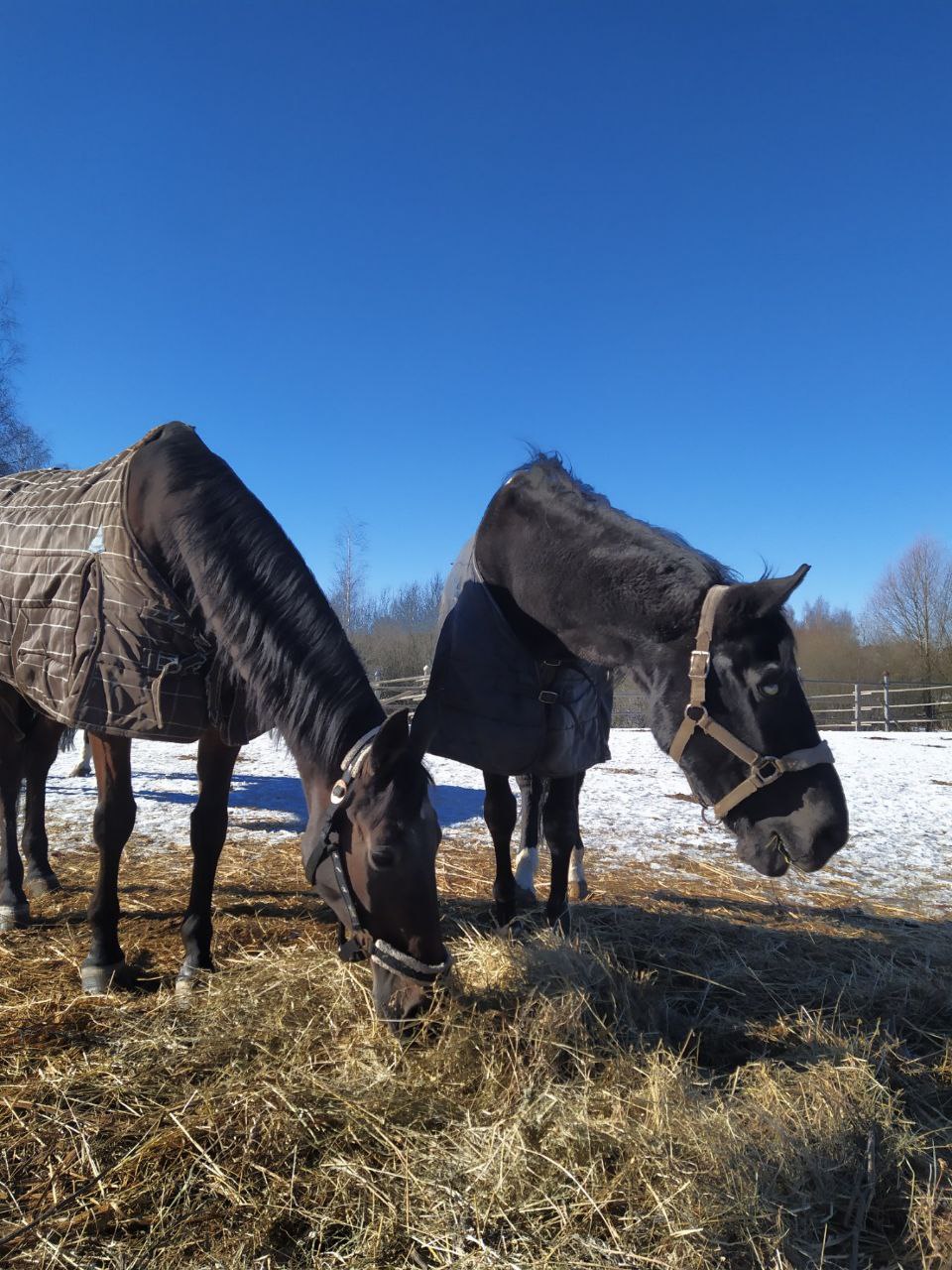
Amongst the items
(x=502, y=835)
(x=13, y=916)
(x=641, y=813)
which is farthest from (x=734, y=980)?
(x=641, y=813)

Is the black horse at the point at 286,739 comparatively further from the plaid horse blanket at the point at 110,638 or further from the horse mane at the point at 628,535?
the horse mane at the point at 628,535

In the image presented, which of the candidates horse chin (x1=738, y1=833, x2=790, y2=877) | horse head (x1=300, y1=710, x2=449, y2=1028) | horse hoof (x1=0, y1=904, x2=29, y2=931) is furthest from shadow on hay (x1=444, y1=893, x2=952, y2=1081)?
horse hoof (x1=0, y1=904, x2=29, y2=931)

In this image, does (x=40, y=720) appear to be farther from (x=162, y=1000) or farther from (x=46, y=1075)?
(x=46, y=1075)

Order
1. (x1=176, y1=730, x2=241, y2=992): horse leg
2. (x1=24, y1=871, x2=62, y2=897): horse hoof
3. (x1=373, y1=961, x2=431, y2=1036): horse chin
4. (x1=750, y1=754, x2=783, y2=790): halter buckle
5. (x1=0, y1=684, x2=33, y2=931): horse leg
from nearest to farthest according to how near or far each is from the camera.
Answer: (x1=373, y1=961, x2=431, y2=1036): horse chin < (x1=750, y1=754, x2=783, y2=790): halter buckle < (x1=176, y1=730, x2=241, y2=992): horse leg < (x1=0, y1=684, x2=33, y2=931): horse leg < (x1=24, y1=871, x2=62, y2=897): horse hoof

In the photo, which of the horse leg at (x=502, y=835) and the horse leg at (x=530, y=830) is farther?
the horse leg at (x=530, y=830)

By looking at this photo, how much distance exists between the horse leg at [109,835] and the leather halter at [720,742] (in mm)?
2148

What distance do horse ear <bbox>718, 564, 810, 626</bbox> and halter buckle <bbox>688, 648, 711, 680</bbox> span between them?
122mm

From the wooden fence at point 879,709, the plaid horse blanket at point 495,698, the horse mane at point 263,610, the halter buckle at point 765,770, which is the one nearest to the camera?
the halter buckle at point 765,770

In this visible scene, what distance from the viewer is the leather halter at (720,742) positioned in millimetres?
2158

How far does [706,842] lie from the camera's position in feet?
19.5

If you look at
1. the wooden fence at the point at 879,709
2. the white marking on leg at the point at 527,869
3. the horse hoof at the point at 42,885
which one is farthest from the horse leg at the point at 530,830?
the wooden fence at the point at 879,709

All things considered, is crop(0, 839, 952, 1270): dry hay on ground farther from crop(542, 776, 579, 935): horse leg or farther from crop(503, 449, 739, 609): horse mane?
crop(503, 449, 739, 609): horse mane

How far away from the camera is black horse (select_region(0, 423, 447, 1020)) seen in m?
2.07

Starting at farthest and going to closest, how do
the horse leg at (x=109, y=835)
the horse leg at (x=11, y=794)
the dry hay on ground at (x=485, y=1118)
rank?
the horse leg at (x=11, y=794), the horse leg at (x=109, y=835), the dry hay on ground at (x=485, y=1118)
